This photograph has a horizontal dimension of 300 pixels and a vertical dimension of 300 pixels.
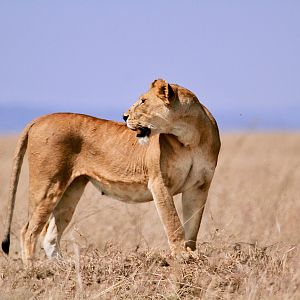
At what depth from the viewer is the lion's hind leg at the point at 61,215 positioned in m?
9.38

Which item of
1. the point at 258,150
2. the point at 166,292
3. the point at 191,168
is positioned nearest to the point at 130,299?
the point at 166,292

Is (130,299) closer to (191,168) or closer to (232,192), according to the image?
(191,168)

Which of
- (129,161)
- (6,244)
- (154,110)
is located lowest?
(6,244)

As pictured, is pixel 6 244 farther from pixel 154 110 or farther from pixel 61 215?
pixel 154 110

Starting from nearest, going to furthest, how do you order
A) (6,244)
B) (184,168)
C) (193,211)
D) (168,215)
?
(168,215) → (184,168) → (193,211) → (6,244)

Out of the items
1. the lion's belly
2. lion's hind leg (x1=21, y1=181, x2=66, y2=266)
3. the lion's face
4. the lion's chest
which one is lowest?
lion's hind leg (x1=21, y1=181, x2=66, y2=266)

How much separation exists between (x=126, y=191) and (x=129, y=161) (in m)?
0.30

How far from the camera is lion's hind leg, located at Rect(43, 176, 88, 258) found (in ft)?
30.8

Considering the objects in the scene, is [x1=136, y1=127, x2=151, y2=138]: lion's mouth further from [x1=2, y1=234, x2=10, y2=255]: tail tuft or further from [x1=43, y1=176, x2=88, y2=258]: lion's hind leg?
[x1=2, y1=234, x2=10, y2=255]: tail tuft

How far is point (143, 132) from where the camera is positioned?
333 inches

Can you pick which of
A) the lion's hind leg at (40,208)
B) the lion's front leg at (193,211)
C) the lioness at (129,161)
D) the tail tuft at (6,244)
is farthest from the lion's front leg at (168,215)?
the tail tuft at (6,244)

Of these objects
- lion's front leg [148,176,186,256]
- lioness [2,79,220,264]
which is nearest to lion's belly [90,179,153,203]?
lioness [2,79,220,264]

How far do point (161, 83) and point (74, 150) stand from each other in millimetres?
1326

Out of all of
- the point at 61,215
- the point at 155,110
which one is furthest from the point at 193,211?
the point at 61,215
